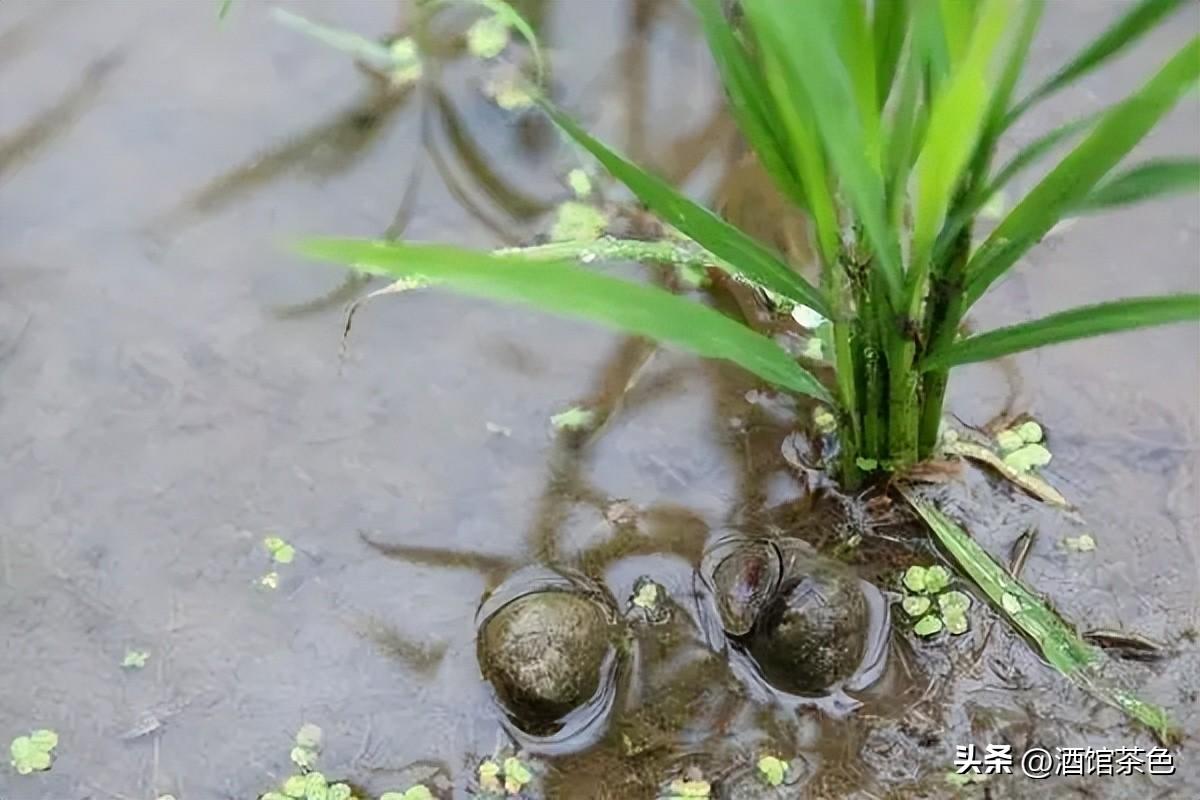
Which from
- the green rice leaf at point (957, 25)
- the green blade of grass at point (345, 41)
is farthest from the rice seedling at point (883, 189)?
the green blade of grass at point (345, 41)

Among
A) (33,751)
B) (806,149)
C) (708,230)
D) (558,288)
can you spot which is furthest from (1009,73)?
(33,751)

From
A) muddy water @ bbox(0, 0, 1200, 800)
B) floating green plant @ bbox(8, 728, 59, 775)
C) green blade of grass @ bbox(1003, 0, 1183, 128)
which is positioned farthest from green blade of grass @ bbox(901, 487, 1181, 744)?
floating green plant @ bbox(8, 728, 59, 775)

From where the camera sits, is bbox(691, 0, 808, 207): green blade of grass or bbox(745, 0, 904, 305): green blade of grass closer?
bbox(745, 0, 904, 305): green blade of grass

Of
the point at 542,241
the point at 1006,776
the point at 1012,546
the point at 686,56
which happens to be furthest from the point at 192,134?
the point at 1006,776

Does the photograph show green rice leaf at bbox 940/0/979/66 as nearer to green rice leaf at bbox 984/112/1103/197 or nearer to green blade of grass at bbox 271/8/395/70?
green rice leaf at bbox 984/112/1103/197

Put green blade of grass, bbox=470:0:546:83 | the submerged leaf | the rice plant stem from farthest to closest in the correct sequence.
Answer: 1. green blade of grass, bbox=470:0:546:83
2. the submerged leaf
3. the rice plant stem

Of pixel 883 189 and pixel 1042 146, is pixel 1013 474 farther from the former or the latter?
pixel 883 189

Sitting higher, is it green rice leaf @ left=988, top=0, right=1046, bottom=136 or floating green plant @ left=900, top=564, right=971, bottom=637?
green rice leaf @ left=988, top=0, right=1046, bottom=136
